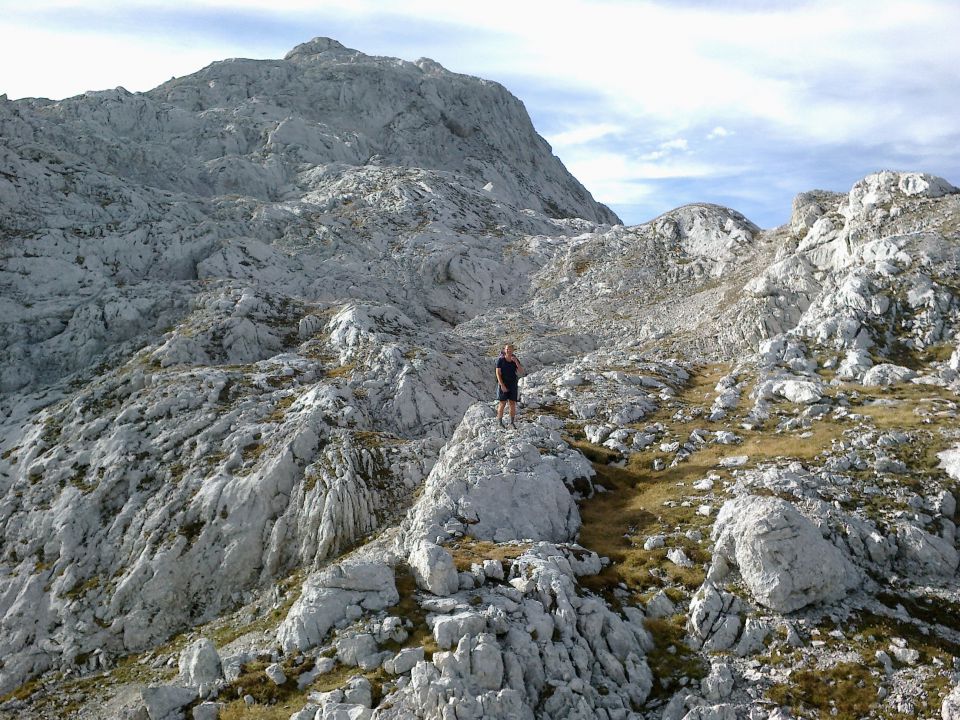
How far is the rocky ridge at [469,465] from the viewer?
15.0 meters

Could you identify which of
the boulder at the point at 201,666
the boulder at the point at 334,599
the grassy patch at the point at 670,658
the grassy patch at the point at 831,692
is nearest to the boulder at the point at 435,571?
the boulder at the point at 334,599

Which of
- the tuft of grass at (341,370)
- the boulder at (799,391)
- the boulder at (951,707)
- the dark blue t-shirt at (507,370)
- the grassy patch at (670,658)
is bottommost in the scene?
the grassy patch at (670,658)

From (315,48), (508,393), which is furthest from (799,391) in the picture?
(315,48)

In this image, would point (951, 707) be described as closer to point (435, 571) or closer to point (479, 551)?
point (479, 551)

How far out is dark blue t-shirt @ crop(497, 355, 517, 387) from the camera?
1011 inches

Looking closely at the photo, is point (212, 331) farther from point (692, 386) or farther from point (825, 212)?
point (825, 212)

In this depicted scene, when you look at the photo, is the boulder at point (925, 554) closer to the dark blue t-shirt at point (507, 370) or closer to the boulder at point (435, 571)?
the boulder at point (435, 571)

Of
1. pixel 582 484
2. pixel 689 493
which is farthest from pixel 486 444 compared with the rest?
pixel 689 493

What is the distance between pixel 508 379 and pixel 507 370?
39 centimetres

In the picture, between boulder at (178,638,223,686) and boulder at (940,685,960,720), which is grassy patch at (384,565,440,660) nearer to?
boulder at (178,638,223,686)

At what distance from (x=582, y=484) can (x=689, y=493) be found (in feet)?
12.3

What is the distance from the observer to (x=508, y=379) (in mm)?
25844

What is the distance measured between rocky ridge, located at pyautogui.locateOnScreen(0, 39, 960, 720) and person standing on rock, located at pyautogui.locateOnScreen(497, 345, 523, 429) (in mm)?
1208

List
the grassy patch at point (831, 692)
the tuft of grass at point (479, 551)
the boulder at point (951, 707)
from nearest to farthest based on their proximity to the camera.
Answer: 1. the boulder at point (951, 707)
2. the grassy patch at point (831, 692)
3. the tuft of grass at point (479, 551)
